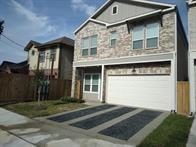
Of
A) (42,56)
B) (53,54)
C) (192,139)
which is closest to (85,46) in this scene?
(53,54)

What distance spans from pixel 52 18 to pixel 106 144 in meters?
14.7

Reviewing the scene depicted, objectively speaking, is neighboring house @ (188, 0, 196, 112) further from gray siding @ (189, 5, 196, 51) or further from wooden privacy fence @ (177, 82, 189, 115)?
wooden privacy fence @ (177, 82, 189, 115)

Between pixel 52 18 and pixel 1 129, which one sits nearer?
pixel 1 129

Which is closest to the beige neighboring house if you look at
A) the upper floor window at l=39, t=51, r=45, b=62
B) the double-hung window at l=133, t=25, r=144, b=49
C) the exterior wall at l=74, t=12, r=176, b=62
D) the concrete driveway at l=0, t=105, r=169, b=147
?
the upper floor window at l=39, t=51, r=45, b=62

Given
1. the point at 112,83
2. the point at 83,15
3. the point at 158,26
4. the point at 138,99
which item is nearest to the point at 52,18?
the point at 83,15

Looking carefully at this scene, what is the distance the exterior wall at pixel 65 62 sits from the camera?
19.3 meters

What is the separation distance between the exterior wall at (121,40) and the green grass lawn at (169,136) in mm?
5296

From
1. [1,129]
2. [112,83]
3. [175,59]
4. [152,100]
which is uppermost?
[175,59]

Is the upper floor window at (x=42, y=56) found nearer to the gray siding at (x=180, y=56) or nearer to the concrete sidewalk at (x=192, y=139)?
the gray siding at (x=180, y=56)

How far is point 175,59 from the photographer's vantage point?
32.8 ft

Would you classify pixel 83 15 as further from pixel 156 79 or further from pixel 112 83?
pixel 156 79

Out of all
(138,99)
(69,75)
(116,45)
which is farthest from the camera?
(69,75)

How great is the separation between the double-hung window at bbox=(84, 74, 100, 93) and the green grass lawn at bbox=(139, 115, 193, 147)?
8.35m

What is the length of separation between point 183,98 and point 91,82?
323 inches
